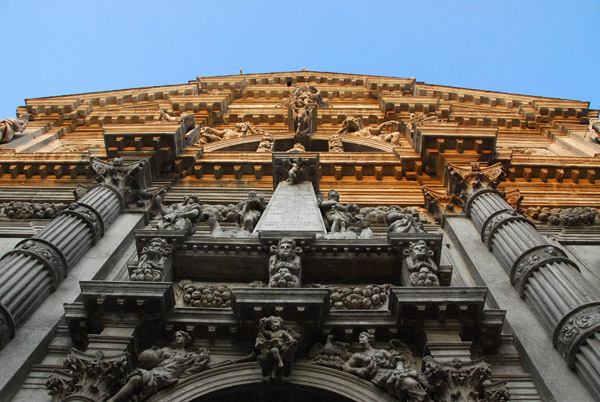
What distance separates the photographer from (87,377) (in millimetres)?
6352

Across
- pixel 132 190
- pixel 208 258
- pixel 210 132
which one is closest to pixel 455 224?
pixel 208 258

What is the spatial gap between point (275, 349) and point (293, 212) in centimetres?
524

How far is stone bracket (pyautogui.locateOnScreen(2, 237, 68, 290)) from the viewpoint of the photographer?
344 inches

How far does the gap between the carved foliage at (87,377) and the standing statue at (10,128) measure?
15.2 meters

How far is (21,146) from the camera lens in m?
19.5

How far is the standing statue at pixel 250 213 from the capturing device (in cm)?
1112

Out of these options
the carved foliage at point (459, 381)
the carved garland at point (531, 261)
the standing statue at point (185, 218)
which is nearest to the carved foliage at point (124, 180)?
the standing statue at point (185, 218)

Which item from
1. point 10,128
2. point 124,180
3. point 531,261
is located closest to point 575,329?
point 531,261

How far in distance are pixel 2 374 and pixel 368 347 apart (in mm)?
4556

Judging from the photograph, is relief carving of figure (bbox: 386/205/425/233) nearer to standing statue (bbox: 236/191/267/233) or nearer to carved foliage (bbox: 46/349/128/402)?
standing statue (bbox: 236/191/267/233)

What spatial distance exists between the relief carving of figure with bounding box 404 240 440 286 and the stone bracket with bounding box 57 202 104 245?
19.1 ft

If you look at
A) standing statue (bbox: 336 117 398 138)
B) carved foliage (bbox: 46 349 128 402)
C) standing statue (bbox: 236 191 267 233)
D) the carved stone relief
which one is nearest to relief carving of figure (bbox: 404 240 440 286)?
standing statue (bbox: 236 191 267 233)

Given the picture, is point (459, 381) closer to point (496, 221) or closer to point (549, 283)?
point (549, 283)

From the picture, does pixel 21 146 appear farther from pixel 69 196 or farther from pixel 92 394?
pixel 92 394
